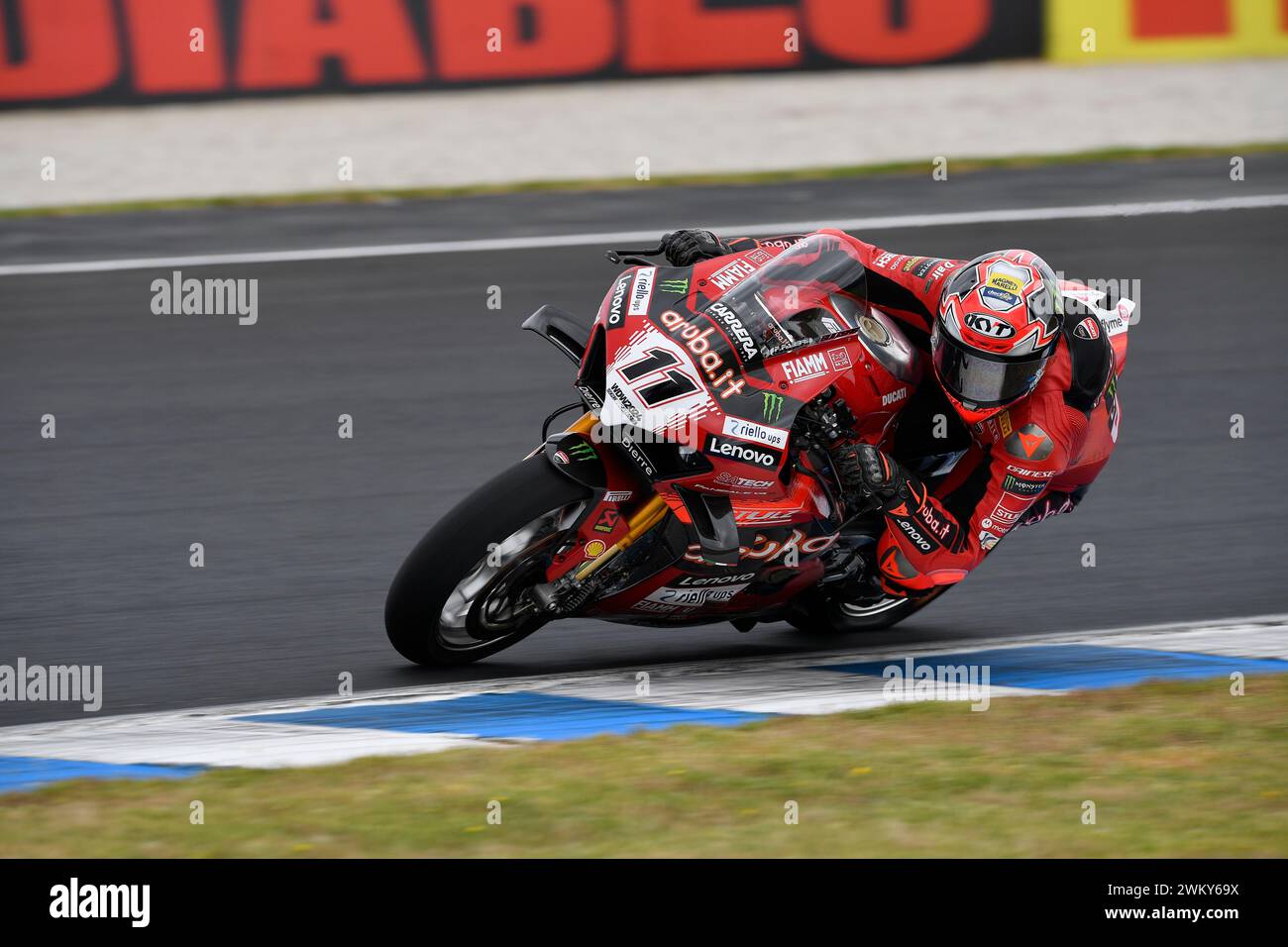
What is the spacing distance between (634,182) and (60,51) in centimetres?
472

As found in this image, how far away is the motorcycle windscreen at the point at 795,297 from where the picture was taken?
5453mm

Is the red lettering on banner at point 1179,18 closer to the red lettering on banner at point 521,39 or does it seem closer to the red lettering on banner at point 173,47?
the red lettering on banner at point 521,39

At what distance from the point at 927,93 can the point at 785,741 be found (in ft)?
35.4

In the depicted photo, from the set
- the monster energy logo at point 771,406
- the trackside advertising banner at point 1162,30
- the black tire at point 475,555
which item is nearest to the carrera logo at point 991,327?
the monster energy logo at point 771,406

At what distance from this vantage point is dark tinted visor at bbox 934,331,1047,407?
545 cm

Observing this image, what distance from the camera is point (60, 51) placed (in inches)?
562

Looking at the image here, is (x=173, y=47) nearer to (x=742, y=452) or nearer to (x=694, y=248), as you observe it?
(x=694, y=248)

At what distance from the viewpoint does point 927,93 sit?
49.4ft

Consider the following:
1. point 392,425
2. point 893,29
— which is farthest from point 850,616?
point 893,29

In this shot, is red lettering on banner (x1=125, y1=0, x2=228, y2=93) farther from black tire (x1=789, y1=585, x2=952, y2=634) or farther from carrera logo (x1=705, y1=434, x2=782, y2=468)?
carrera logo (x1=705, y1=434, x2=782, y2=468)

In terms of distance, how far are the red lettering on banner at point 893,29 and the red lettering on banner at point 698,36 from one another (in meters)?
0.29
